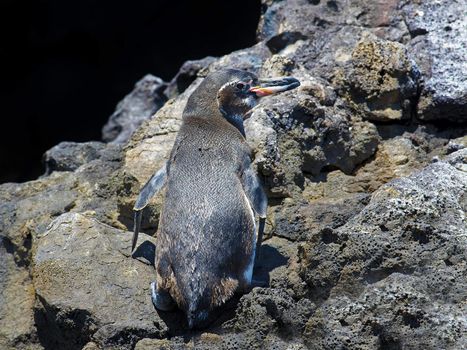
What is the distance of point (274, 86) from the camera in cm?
686

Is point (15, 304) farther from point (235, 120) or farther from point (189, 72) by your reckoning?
point (189, 72)

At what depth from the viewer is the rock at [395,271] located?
535cm

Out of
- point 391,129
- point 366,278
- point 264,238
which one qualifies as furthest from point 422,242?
point 391,129

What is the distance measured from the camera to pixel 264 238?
21.4 feet

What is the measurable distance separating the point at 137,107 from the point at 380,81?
3.09m

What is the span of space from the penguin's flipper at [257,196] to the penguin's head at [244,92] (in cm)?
65

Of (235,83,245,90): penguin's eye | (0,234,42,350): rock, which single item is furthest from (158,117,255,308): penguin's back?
(0,234,42,350): rock

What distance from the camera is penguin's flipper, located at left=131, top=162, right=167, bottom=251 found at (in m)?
6.41

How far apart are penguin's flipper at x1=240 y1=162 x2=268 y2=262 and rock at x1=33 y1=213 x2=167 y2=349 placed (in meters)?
0.75

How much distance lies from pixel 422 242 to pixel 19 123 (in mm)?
7474

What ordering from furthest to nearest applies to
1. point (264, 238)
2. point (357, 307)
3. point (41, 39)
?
point (41, 39) < point (264, 238) < point (357, 307)

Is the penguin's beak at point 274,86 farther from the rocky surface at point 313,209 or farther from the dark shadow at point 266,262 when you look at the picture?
the dark shadow at point 266,262

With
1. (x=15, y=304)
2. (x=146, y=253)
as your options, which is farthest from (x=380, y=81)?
(x=15, y=304)

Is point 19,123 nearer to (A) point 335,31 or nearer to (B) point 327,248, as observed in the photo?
(A) point 335,31
